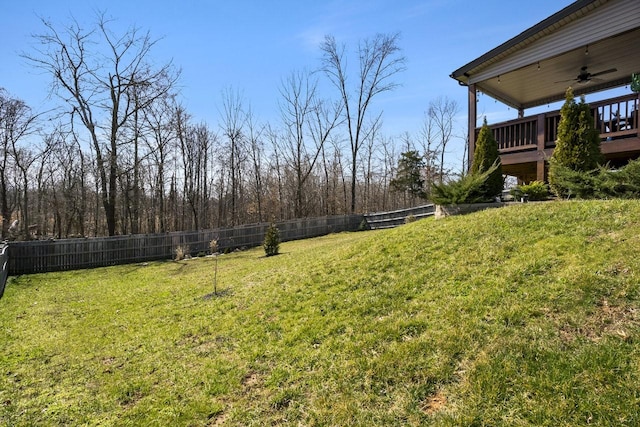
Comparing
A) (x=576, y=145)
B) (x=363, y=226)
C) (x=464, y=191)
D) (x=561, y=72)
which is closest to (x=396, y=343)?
(x=464, y=191)

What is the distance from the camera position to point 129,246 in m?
13.5

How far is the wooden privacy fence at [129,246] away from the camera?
1150cm

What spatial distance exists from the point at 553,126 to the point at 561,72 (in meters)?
2.99

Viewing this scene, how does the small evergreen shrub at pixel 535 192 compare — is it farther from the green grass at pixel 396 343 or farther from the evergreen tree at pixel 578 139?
the green grass at pixel 396 343

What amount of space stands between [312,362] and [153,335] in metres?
2.87

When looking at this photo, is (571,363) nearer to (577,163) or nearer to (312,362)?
(312,362)

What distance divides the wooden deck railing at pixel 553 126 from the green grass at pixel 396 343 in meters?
4.73

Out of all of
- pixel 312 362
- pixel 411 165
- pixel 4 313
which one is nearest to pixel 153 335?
pixel 312 362

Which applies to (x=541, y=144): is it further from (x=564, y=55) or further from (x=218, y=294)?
(x=218, y=294)

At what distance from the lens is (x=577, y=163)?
6750 millimetres

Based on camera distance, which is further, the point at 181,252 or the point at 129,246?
the point at 181,252

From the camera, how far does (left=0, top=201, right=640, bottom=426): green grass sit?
228 cm

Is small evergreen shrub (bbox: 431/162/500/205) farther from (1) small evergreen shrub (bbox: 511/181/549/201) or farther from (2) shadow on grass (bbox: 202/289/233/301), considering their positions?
(2) shadow on grass (bbox: 202/289/233/301)

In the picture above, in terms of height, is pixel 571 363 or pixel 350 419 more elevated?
pixel 571 363
